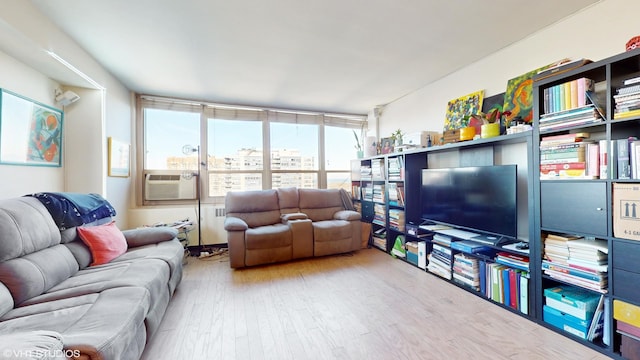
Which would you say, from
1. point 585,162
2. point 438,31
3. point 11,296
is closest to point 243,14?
point 438,31

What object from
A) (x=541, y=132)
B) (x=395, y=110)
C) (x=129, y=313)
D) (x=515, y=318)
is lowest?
(x=515, y=318)

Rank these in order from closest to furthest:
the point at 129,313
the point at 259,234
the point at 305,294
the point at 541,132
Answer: the point at 129,313, the point at 541,132, the point at 305,294, the point at 259,234

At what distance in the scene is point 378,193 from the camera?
3.83m

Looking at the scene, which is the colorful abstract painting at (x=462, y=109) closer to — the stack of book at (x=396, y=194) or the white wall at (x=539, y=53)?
the white wall at (x=539, y=53)

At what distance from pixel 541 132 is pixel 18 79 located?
14.2ft

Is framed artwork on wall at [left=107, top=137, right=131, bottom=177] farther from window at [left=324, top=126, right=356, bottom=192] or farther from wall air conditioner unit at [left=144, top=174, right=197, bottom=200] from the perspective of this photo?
window at [left=324, top=126, right=356, bottom=192]

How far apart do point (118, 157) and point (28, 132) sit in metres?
0.99

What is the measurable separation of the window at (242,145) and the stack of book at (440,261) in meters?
2.42

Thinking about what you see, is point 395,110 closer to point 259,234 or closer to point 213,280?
point 259,234

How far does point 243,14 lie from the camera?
193 cm

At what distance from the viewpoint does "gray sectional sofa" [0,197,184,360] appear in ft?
3.59

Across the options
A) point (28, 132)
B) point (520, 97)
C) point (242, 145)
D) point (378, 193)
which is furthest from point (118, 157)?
point (520, 97)

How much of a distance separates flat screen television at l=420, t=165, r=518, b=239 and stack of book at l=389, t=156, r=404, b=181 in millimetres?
295

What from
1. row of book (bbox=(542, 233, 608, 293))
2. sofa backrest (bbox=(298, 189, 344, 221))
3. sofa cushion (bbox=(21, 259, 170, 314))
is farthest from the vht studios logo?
sofa backrest (bbox=(298, 189, 344, 221))
